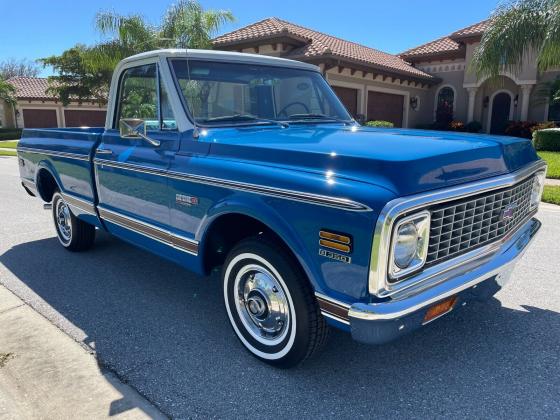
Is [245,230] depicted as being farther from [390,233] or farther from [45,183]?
[45,183]

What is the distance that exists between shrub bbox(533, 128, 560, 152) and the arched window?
6.89 metres

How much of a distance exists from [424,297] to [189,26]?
16.9 m

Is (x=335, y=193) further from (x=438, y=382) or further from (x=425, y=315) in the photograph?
(x=438, y=382)

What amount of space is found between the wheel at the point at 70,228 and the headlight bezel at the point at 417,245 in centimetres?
391

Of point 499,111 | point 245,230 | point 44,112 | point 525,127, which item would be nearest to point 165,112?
point 245,230

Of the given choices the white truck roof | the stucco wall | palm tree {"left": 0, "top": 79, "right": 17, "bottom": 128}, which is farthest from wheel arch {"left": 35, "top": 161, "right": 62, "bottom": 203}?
palm tree {"left": 0, "top": 79, "right": 17, "bottom": 128}

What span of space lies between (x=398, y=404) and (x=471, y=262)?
87 centimetres

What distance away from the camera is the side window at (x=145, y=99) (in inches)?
137

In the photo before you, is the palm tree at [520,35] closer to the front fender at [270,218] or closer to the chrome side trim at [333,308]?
the front fender at [270,218]

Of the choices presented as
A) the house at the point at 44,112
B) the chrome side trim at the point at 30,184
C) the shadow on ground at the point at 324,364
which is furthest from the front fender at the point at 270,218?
the house at the point at 44,112

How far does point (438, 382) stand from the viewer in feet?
8.80

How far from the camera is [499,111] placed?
21.4m

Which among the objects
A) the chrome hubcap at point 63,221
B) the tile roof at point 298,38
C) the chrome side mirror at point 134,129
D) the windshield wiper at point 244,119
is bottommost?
the chrome hubcap at point 63,221

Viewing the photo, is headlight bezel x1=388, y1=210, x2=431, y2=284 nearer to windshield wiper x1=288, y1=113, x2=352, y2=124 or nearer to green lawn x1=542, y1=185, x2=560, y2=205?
windshield wiper x1=288, y1=113, x2=352, y2=124
